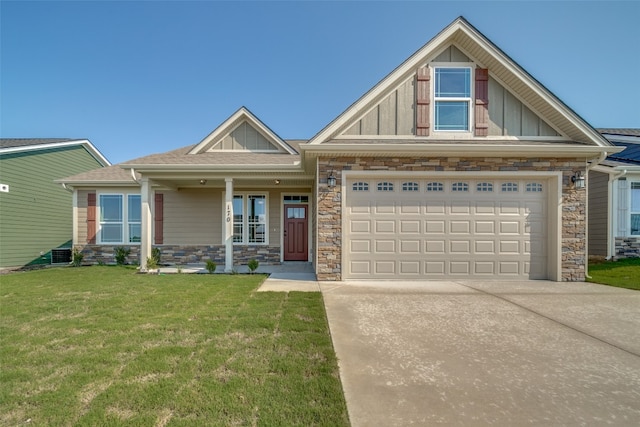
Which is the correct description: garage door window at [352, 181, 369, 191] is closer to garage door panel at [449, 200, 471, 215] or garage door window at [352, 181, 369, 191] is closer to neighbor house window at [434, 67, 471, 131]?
garage door panel at [449, 200, 471, 215]

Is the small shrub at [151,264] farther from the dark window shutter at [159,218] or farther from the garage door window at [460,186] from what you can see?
the garage door window at [460,186]

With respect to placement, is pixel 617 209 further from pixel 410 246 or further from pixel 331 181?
pixel 331 181

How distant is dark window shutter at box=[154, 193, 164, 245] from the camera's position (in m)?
10.2

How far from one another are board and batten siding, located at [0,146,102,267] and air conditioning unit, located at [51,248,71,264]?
396 millimetres

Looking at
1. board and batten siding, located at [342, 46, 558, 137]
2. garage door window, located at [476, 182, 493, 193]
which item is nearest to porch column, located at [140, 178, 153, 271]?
board and batten siding, located at [342, 46, 558, 137]

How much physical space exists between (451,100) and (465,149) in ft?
5.08

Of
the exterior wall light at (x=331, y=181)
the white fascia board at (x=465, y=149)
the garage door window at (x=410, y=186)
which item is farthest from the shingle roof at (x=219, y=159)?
the garage door window at (x=410, y=186)

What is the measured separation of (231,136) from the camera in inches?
424

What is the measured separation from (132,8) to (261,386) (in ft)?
36.6

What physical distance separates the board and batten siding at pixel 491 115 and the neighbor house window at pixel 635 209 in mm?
5415

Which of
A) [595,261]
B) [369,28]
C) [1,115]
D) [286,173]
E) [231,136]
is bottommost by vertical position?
[595,261]

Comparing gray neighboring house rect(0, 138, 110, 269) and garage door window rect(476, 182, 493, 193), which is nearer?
garage door window rect(476, 182, 493, 193)

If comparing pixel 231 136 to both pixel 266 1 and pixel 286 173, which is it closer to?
pixel 286 173

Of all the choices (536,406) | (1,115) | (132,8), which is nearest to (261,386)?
(536,406)
